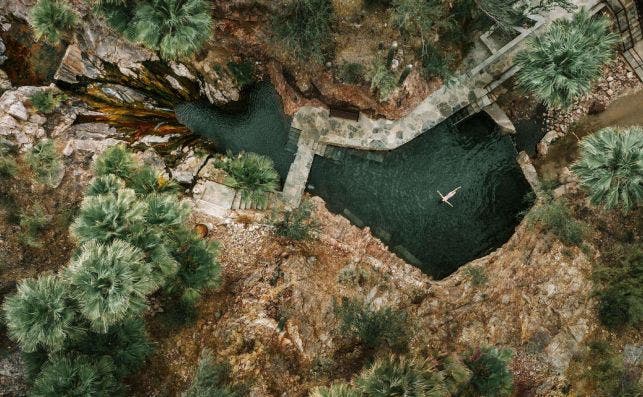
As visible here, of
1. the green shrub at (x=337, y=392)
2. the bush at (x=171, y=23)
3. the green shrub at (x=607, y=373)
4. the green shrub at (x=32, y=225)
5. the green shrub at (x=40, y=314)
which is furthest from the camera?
the green shrub at (x=32, y=225)

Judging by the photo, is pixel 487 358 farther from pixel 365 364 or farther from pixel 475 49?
pixel 475 49

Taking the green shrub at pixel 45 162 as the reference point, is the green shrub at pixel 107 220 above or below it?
below

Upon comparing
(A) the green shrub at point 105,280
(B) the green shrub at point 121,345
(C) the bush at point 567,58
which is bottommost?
(B) the green shrub at point 121,345

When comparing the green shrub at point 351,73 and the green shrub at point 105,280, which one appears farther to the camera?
the green shrub at point 351,73

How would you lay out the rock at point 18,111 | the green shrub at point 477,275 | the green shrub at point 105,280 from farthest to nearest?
1. the green shrub at point 477,275
2. the rock at point 18,111
3. the green shrub at point 105,280

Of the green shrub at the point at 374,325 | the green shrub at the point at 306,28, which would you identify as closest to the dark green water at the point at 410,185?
the green shrub at the point at 306,28

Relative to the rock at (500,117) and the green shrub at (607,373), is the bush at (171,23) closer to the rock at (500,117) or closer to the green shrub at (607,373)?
the rock at (500,117)

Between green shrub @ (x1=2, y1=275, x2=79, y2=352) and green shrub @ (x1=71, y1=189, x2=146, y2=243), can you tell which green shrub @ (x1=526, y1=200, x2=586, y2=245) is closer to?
green shrub @ (x1=71, y1=189, x2=146, y2=243)

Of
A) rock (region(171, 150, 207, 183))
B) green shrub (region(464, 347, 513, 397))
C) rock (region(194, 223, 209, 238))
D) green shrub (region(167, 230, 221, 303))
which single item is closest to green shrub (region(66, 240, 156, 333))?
green shrub (region(167, 230, 221, 303))
